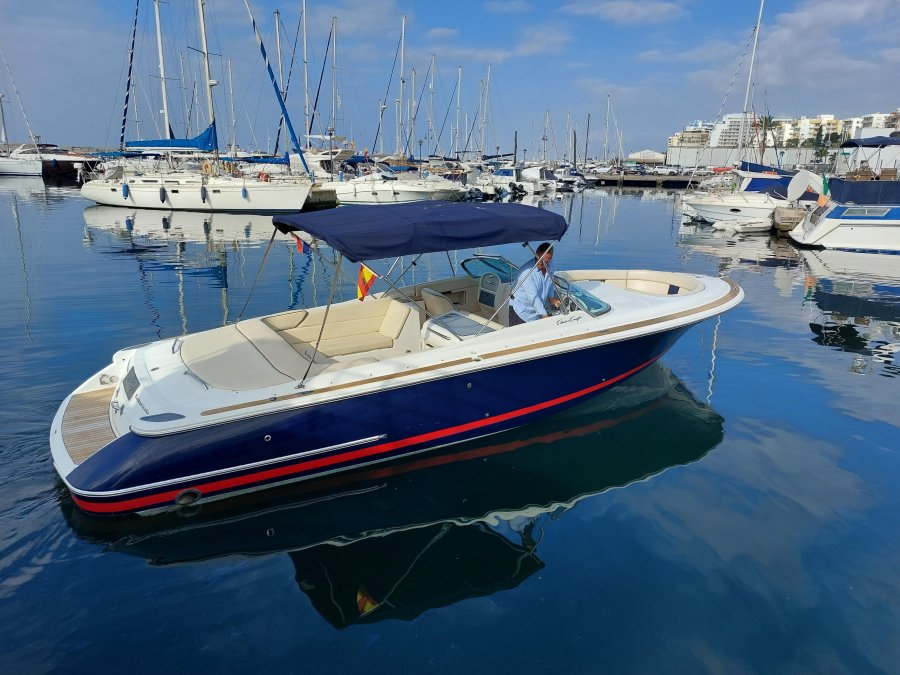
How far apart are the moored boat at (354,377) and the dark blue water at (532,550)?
1.51 feet

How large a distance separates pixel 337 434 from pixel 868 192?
24860mm

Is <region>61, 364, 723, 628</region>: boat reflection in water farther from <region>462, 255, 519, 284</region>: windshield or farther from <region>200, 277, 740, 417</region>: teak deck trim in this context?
<region>462, 255, 519, 284</region>: windshield

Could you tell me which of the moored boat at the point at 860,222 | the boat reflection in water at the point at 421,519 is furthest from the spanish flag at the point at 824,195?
the boat reflection in water at the point at 421,519

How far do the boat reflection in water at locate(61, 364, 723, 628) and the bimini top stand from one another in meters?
2.20

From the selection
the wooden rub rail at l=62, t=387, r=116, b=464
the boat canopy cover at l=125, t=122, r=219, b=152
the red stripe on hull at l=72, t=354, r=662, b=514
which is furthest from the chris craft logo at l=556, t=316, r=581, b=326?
the boat canopy cover at l=125, t=122, r=219, b=152

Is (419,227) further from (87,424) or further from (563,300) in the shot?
(87,424)

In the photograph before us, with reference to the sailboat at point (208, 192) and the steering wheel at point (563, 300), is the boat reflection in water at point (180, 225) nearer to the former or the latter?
the sailboat at point (208, 192)

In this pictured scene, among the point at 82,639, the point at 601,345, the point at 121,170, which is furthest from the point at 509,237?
the point at 121,170

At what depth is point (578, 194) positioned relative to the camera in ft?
176

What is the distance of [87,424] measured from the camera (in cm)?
526

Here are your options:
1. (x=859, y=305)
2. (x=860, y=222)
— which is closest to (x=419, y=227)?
(x=859, y=305)

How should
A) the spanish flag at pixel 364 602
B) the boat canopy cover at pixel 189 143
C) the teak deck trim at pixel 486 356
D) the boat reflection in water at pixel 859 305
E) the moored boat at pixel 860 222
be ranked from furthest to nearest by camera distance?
the boat canopy cover at pixel 189 143 < the moored boat at pixel 860 222 < the boat reflection in water at pixel 859 305 < the teak deck trim at pixel 486 356 < the spanish flag at pixel 364 602

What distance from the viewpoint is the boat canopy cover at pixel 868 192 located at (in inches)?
843

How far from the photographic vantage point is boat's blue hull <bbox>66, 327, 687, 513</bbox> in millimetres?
4535
